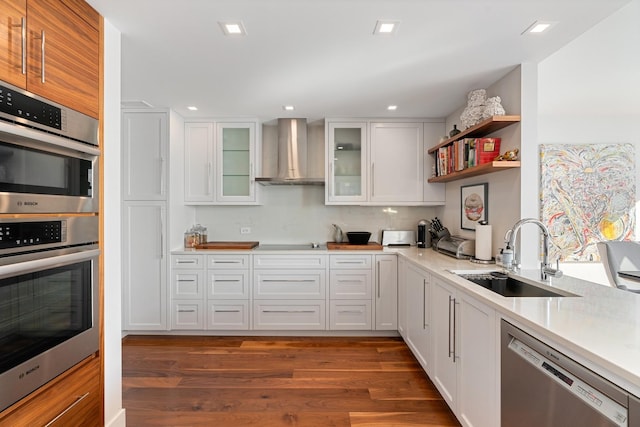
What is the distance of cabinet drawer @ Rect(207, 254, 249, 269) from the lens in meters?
3.50

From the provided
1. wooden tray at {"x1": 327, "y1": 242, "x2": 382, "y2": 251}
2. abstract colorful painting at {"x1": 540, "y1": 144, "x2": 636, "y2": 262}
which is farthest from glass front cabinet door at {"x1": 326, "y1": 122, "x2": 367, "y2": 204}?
abstract colorful painting at {"x1": 540, "y1": 144, "x2": 636, "y2": 262}

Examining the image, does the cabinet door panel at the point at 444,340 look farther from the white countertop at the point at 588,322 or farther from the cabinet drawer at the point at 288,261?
the cabinet drawer at the point at 288,261

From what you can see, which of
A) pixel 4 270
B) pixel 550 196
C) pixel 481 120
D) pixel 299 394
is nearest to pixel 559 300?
pixel 481 120

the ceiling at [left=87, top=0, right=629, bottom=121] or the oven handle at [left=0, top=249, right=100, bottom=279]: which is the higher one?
the ceiling at [left=87, top=0, right=629, bottom=121]

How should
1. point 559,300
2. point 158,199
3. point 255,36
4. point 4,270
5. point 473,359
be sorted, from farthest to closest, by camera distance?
point 158,199, point 255,36, point 473,359, point 559,300, point 4,270

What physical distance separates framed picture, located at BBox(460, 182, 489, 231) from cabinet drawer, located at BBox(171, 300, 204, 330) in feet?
9.01

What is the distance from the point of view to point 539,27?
74.7 inches

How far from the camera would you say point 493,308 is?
63.2 inches

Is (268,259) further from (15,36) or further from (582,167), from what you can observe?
(582,167)

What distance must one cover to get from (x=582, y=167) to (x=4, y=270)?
5064 millimetres

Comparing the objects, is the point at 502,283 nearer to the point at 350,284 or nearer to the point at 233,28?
the point at 350,284

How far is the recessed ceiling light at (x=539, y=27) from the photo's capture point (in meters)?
1.86

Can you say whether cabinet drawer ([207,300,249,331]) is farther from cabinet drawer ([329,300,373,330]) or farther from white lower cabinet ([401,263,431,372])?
white lower cabinet ([401,263,431,372])

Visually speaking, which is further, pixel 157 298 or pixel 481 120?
pixel 157 298
